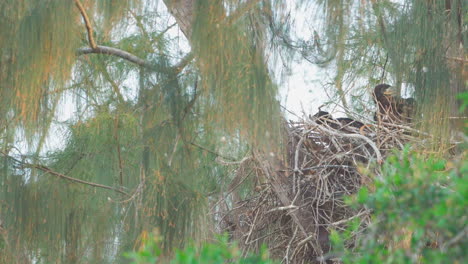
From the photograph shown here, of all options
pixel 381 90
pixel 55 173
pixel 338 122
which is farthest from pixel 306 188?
pixel 55 173

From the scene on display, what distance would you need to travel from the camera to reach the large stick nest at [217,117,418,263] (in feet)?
11.7

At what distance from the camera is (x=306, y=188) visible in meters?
3.72

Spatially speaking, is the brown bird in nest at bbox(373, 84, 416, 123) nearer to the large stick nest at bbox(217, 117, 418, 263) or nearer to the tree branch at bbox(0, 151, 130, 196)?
the large stick nest at bbox(217, 117, 418, 263)

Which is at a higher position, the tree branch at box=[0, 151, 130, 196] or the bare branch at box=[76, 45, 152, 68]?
the bare branch at box=[76, 45, 152, 68]

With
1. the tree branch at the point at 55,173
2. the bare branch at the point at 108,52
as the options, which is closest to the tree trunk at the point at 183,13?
the bare branch at the point at 108,52

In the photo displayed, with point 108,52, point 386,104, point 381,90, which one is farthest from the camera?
point 381,90

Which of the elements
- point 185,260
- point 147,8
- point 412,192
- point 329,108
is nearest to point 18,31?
point 147,8

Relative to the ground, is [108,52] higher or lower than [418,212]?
higher

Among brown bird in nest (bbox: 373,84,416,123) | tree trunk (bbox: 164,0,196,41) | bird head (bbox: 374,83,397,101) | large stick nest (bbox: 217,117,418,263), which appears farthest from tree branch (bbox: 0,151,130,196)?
bird head (bbox: 374,83,397,101)

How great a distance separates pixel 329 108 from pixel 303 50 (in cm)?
190

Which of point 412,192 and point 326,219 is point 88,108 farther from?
point 412,192

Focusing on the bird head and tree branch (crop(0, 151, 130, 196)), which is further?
the bird head

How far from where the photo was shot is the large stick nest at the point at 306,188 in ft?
11.7

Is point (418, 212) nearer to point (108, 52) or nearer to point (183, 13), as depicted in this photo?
point (183, 13)
